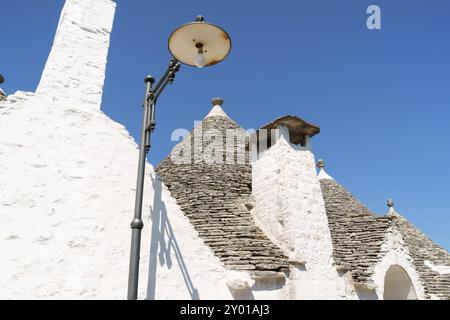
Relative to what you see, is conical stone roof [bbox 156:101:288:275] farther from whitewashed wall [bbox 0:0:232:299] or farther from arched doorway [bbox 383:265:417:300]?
arched doorway [bbox 383:265:417:300]

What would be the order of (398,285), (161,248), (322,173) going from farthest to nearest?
(322,173) → (398,285) → (161,248)

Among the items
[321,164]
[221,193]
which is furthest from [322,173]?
[221,193]

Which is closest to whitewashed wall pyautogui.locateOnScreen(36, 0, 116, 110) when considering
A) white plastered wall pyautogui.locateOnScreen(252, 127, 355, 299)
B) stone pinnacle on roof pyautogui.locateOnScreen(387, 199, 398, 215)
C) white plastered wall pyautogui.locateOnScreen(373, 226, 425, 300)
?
white plastered wall pyautogui.locateOnScreen(252, 127, 355, 299)

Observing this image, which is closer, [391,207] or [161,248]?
[161,248]

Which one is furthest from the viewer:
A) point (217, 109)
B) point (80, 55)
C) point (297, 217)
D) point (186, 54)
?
point (217, 109)

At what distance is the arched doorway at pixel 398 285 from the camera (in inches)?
376

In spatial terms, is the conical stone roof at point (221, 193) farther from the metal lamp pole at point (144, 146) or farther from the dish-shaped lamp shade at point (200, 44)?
the dish-shaped lamp shade at point (200, 44)

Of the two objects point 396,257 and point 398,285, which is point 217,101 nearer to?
point 396,257

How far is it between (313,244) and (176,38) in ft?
14.5

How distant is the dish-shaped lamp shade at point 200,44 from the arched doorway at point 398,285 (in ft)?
26.3

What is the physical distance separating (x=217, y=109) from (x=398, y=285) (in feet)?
26.7

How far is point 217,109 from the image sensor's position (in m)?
13.4

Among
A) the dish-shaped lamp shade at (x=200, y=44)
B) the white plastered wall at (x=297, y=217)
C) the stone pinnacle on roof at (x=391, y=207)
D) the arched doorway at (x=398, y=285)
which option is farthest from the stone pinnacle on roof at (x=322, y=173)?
the dish-shaped lamp shade at (x=200, y=44)
